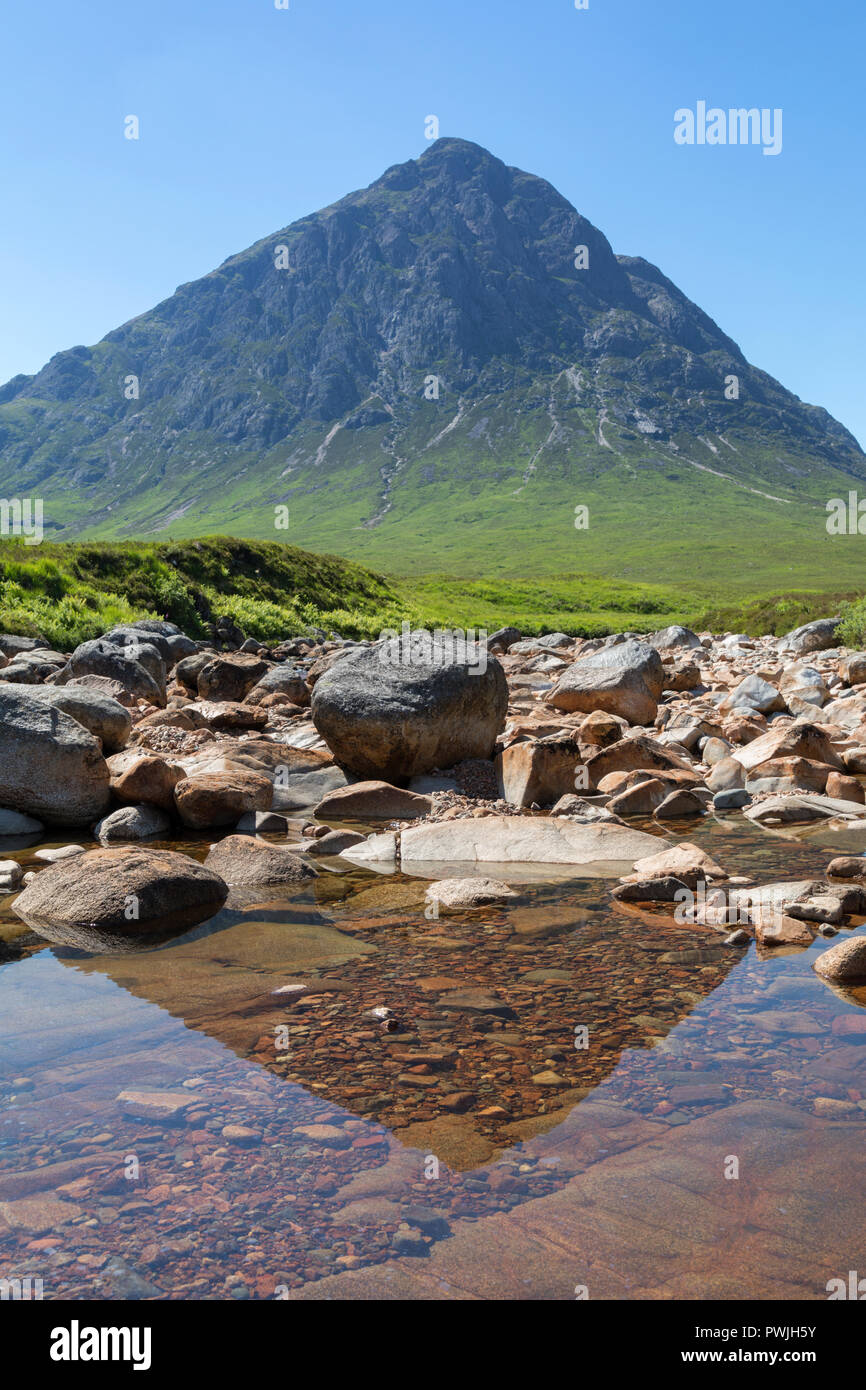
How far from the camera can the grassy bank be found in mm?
28312

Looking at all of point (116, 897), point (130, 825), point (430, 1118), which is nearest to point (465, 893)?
point (116, 897)

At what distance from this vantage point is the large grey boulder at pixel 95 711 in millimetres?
13031

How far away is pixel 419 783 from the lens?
13484 millimetres

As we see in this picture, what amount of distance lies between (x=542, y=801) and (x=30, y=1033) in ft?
26.9

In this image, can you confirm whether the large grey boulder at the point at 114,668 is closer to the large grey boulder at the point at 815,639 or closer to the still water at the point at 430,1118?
the still water at the point at 430,1118

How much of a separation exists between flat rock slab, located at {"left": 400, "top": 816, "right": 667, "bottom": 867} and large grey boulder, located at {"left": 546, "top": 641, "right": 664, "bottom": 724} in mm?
7504

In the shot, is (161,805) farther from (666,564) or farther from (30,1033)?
(666,564)

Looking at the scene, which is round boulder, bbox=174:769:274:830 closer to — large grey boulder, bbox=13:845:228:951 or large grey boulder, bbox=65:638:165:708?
large grey boulder, bbox=13:845:228:951

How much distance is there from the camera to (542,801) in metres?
12.8

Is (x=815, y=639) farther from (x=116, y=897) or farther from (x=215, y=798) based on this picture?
(x=116, y=897)

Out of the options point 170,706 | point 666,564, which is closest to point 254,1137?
point 170,706

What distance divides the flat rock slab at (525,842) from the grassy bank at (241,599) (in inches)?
710

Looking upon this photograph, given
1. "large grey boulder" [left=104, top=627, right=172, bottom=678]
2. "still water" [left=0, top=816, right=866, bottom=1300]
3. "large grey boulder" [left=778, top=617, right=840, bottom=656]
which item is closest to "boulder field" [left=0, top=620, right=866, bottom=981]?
"still water" [left=0, top=816, right=866, bottom=1300]
